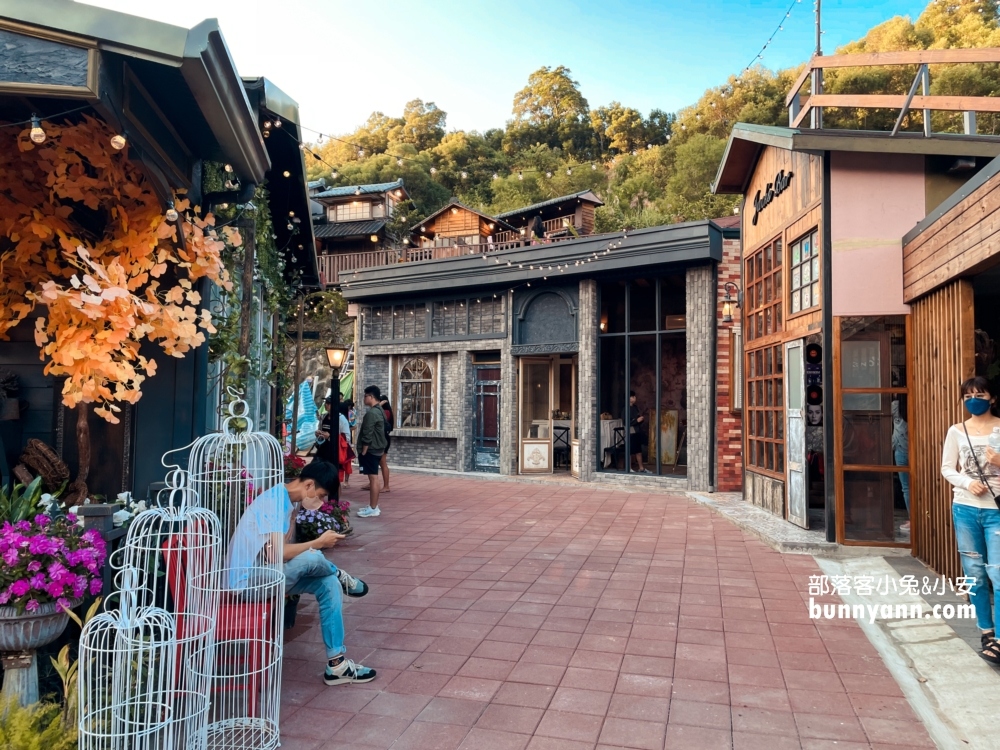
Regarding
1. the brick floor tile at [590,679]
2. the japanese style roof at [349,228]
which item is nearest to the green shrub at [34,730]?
the brick floor tile at [590,679]

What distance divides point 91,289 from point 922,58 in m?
7.00

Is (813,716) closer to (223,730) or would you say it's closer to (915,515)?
(223,730)

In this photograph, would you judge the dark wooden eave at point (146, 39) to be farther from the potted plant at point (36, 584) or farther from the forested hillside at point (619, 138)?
the forested hillside at point (619, 138)

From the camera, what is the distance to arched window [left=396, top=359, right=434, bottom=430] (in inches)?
592

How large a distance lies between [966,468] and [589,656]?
2.56 meters

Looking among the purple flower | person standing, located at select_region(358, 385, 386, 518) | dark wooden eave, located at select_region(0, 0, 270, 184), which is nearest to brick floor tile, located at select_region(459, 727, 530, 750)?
the purple flower

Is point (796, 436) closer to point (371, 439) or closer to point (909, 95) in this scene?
point (909, 95)

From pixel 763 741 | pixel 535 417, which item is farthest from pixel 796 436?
pixel 535 417

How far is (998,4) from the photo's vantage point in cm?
2564

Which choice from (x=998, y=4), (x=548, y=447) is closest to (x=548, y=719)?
(x=548, y=447)

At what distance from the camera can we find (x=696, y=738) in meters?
3.20

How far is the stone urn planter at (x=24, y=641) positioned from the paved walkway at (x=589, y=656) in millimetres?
1104

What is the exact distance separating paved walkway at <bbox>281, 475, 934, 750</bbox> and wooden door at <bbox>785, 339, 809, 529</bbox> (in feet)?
2.37

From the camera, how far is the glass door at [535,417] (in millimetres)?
13727
